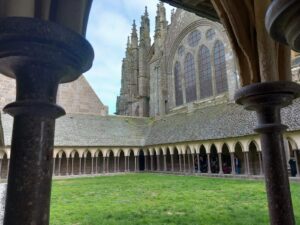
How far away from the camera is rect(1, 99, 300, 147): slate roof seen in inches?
762

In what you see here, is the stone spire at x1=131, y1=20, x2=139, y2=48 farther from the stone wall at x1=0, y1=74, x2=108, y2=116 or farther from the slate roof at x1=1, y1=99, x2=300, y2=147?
the slate roof at x1=1, y1=99, x2=300, y2=147

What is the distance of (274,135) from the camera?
3.39 m

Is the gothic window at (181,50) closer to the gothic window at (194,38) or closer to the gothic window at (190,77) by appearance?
the gothic window at (190,77)

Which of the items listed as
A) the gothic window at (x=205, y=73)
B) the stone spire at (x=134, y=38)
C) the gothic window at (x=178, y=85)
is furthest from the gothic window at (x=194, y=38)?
the stone spire at (x=134, y=38)

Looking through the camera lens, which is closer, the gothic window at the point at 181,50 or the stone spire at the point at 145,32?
the gothic window at the point at 181,50

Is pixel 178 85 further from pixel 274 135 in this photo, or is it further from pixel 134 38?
pixel 274 135

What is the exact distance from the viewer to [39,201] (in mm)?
1688

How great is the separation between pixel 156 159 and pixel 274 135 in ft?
86.7

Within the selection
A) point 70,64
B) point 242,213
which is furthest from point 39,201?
point 242,213

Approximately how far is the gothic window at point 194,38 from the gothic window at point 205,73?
101cm

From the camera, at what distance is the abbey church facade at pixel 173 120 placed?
2176 centimetres

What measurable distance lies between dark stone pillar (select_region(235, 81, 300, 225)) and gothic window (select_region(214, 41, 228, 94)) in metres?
22.8

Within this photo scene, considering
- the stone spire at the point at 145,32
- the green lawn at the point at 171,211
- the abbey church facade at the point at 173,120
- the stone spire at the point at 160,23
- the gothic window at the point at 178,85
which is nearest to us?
the green lawn at the point at 171,211

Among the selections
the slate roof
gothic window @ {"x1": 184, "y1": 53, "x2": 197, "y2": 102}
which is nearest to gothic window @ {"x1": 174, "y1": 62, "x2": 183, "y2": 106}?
gothic window @ {"x1": 184, "y1": 53, "x2": 197, "y2": 102}
